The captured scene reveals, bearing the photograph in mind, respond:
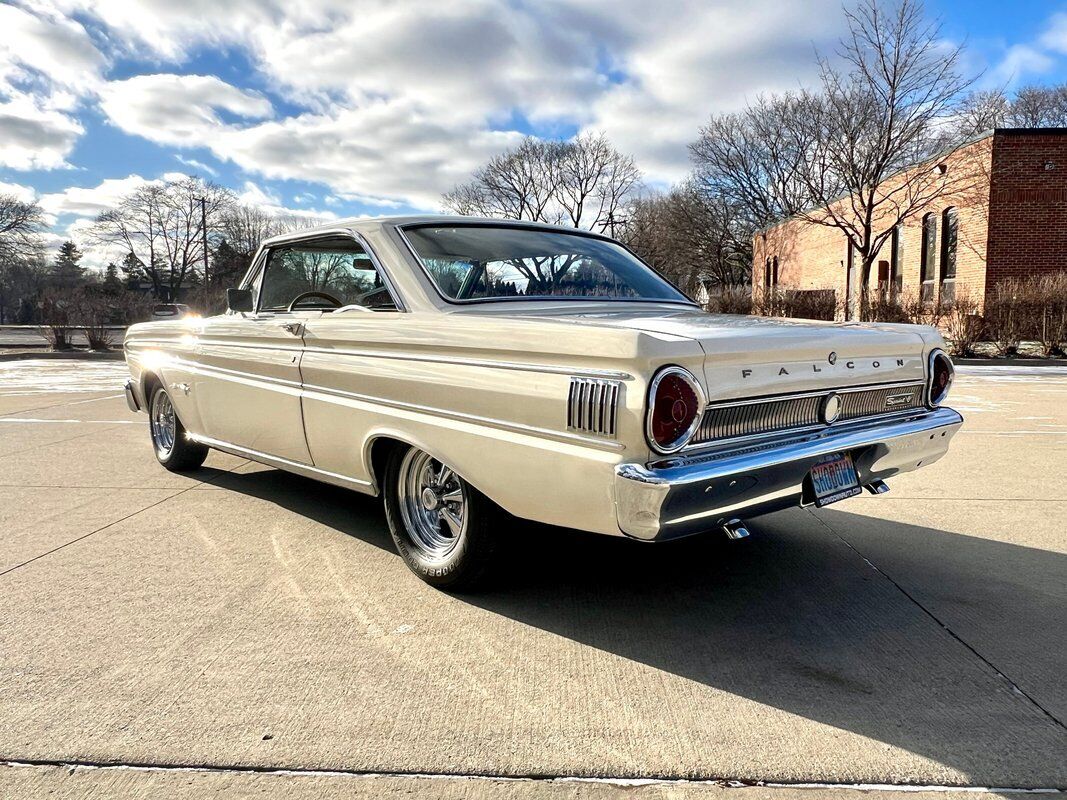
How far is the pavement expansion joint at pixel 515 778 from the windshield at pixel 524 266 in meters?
2.06

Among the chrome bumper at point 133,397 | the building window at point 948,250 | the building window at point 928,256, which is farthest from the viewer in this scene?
the building window at point 928,256

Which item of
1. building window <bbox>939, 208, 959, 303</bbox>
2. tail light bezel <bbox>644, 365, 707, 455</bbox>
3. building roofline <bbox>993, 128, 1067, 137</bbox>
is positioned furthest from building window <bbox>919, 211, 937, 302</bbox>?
tail light bezel <bbox>644, 365, 707, 455</bbox>

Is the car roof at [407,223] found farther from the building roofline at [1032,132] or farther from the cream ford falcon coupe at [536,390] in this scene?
the building roofline at [1032,132]

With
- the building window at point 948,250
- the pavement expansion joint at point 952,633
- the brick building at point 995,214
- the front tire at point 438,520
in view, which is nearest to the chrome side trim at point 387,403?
the front tire at point 438,520

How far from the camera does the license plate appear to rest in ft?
10.3

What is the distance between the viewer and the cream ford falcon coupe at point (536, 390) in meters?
2.69

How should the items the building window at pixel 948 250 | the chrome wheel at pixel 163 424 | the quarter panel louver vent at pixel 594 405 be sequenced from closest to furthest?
the quarter panel louver vent at pixel 594 405 < the chrome wheel at pixel 163 424 < the building window at pixel 948 250

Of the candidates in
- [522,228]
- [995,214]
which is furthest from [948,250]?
[522,228]

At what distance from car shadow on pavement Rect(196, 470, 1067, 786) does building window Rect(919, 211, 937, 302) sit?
69.4 feet

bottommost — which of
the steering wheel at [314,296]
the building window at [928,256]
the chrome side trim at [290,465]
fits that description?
the chrome side trim at [290,465]

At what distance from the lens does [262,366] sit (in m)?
4.45

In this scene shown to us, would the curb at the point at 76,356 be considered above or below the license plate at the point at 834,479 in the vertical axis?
below

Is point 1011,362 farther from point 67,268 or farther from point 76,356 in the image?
point 67,268

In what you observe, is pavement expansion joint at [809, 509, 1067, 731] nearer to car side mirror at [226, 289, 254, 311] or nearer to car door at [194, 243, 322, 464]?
car door at [194, 243, 322, 464]
